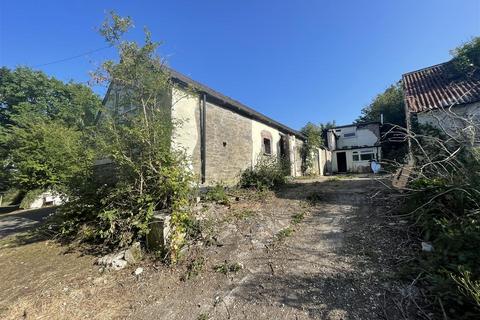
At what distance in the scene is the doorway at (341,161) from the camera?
25108 mm

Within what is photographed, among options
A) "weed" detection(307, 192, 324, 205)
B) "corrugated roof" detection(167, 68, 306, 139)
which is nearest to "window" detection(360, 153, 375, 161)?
"corrugated roof" detection(167, 68, 306, 139)

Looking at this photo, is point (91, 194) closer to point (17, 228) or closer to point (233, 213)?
point (233, 213)

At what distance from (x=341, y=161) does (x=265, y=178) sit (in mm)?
18839

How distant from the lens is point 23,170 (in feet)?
47.5

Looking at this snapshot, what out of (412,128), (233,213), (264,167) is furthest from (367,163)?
(233,213)

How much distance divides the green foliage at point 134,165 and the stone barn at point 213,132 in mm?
742

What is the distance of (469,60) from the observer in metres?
10.4

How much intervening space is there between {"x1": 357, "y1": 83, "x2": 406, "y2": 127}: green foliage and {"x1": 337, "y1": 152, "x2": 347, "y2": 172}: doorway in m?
5.41

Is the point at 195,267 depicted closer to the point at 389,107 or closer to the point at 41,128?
the point at 41,128

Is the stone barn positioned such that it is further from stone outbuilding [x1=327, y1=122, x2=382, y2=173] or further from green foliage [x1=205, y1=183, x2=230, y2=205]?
stone outbuilding [x1=327, y1=122, x2=382, y2=173]

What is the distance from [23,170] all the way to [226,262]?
16259mm

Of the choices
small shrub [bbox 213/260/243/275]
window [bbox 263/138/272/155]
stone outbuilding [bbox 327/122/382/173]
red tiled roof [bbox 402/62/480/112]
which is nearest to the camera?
small shrub [bbox 213/260/243/275]

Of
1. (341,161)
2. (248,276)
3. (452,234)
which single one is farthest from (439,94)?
(341,161)

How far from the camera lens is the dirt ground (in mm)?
3086
